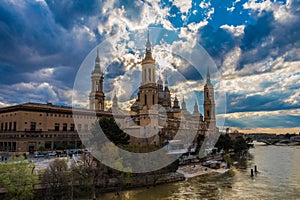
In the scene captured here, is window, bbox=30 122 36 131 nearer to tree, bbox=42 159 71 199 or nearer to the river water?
tree, bbox=42 159 71 199

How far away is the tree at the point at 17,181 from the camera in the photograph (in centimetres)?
2228

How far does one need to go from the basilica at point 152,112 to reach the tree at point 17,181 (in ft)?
111

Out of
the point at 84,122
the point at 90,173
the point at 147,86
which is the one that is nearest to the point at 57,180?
the point at 90,173

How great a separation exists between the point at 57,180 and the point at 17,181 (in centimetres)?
369

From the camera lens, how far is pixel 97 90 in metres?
72.0

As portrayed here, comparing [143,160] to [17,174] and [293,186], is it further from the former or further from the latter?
[293,186]

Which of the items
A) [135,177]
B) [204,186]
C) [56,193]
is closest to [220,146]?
[204,186]

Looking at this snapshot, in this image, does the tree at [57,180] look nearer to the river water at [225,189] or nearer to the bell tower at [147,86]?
the river water at [225,189]

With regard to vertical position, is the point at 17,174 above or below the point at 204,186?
above

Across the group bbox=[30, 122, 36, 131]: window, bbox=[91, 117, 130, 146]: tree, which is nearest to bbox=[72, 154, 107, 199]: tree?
bbox=[91, 117, 130, 146]: tree

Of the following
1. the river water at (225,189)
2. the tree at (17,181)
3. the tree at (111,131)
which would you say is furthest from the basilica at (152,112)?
the tree at (17,181)

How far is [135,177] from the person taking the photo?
107 feet

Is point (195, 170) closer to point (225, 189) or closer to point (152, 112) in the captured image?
point (225, 189)

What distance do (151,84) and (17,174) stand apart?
42.4 meters
